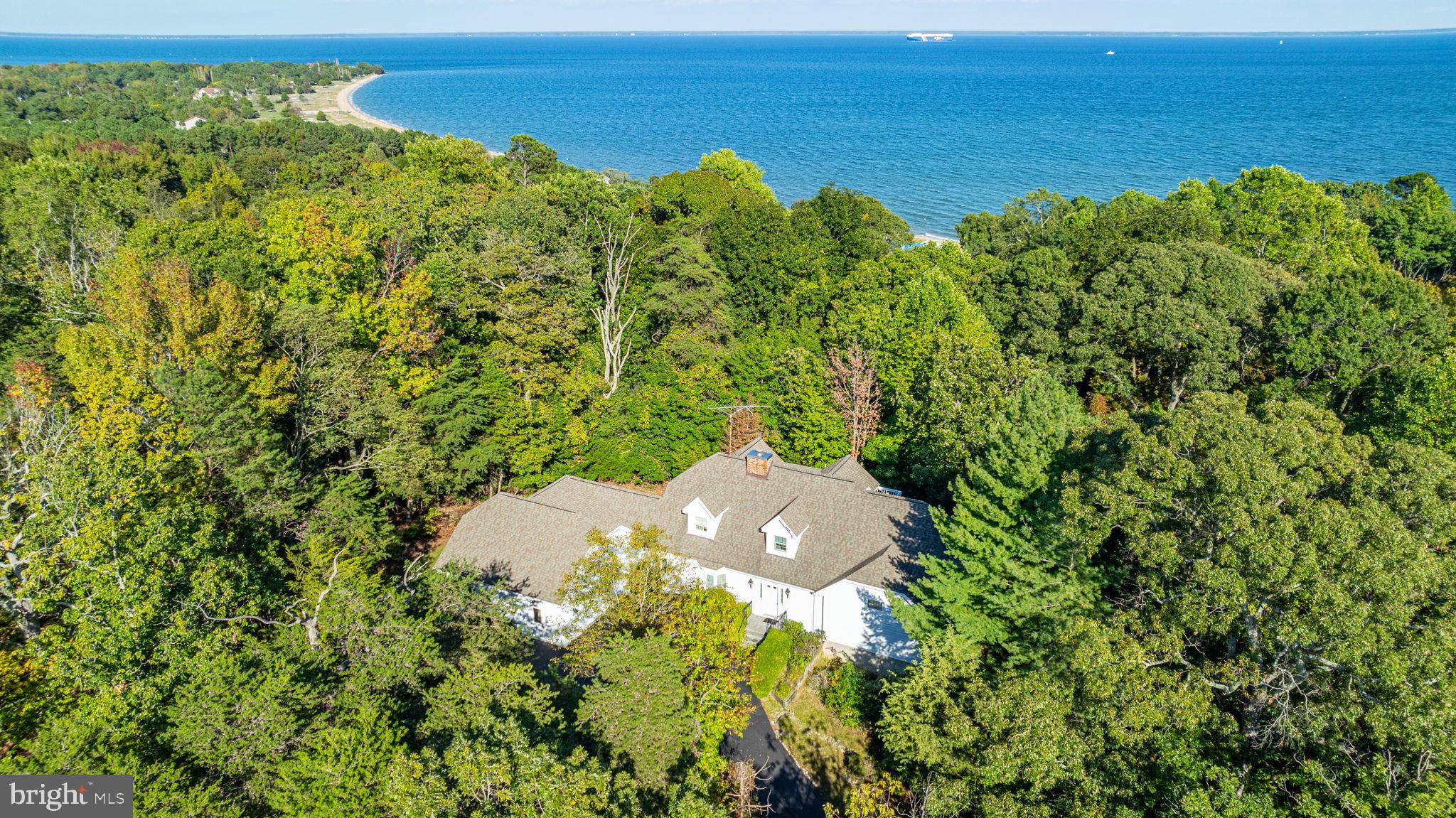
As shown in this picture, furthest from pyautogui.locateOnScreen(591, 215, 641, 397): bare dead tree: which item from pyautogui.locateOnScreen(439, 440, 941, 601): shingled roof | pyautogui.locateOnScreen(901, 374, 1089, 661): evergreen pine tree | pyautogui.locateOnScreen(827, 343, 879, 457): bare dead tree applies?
pyautogui.locateOnScreen(901, 374, 1089, 661): evergreen pine tree

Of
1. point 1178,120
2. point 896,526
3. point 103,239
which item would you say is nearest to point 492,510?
point 896,526

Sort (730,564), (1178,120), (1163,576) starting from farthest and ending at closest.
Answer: (1178,120), (730,564), (1163,576)

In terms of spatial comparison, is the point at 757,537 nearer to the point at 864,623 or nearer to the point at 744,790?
the point at 864,623

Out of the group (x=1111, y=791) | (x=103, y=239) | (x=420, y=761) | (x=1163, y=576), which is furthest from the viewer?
(x=103, y=239)

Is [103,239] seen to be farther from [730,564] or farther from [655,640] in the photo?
[655,640]

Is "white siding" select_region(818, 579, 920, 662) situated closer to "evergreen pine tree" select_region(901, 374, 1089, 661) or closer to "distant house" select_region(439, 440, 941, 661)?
"distant house" select_region(439, 440, 941, 661)

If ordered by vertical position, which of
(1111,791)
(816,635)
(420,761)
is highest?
(420,761)
